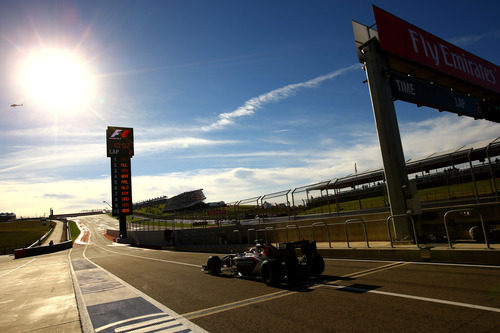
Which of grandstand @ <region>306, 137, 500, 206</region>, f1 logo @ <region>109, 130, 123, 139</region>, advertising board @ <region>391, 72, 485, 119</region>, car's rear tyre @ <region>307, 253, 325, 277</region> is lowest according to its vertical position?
car's rear tyre @ <region>307, 253, 325, 277</region>

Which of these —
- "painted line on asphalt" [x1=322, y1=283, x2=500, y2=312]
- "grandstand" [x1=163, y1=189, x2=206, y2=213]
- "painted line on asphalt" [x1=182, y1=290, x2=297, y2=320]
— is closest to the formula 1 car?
"painted line on asphalt" [x1=182, y1=290, x2=297, y2=320]

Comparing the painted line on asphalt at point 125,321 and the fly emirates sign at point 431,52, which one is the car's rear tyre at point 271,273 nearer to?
the painted line on asphalt at point 125,321

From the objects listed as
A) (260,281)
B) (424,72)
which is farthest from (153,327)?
(424,72)

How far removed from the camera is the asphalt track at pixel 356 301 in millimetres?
4047

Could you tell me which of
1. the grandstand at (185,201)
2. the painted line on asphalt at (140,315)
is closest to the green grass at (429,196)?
the painted line on asphalt at (140,315)

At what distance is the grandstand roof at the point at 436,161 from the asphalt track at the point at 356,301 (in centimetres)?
536

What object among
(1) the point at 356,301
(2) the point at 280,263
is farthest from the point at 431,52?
(1) the point at 356,301

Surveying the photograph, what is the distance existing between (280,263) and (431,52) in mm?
14427

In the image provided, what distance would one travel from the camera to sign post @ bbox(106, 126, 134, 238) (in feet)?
156

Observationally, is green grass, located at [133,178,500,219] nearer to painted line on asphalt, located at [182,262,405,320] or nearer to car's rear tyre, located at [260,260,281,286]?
painted line on asphalt, located at [182,262,405,320]

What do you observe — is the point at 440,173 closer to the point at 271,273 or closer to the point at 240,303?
the point at 271,273

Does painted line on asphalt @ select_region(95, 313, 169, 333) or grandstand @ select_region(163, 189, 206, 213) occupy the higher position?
grandstand @ select_region(163, 189, 206, 213)

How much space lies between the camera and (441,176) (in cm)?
1248

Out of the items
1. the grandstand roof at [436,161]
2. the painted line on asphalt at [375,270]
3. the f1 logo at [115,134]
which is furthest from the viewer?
the f1 logo at [115,134]
